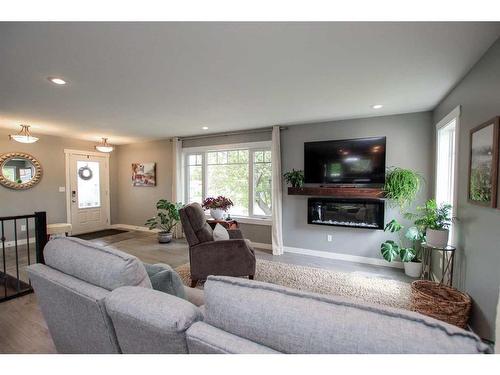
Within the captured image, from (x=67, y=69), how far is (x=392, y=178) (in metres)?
4.01

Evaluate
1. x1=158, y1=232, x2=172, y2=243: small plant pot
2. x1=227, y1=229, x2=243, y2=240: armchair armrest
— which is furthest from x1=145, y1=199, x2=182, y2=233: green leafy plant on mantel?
x1=227, y1=229, x2=243, y2=240: armchair armrest

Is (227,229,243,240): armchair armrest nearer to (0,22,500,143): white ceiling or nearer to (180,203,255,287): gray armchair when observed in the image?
(180,203,255,287): gray armchair

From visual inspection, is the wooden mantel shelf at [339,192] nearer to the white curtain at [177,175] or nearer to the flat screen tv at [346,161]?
the flat screen tv at [346,161]

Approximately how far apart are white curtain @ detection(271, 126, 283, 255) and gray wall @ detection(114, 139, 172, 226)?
282 cm

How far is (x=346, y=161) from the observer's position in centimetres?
391

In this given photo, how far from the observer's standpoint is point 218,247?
2883 mm

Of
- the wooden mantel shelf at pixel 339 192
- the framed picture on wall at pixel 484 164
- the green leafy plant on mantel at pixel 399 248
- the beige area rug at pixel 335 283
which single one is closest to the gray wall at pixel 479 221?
the framed picture on wall at pixel 484 164

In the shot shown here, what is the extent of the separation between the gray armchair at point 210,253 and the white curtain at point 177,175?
2.81 m

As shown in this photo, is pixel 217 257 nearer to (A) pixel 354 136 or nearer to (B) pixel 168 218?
(A) pixel 354 136

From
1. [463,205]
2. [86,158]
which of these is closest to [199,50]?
[463,205]

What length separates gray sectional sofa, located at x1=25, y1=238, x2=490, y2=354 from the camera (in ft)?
2.03

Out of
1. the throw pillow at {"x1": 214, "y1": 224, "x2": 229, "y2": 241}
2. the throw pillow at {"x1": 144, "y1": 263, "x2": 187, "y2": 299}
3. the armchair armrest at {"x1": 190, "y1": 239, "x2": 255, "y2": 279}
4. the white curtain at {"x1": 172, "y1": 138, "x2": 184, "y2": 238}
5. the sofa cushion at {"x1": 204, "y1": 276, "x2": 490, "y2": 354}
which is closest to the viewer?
the sofa cushion at {"x1": 204, "y1": 276, "x2": 490, "y2": 354}

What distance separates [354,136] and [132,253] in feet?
14.3
